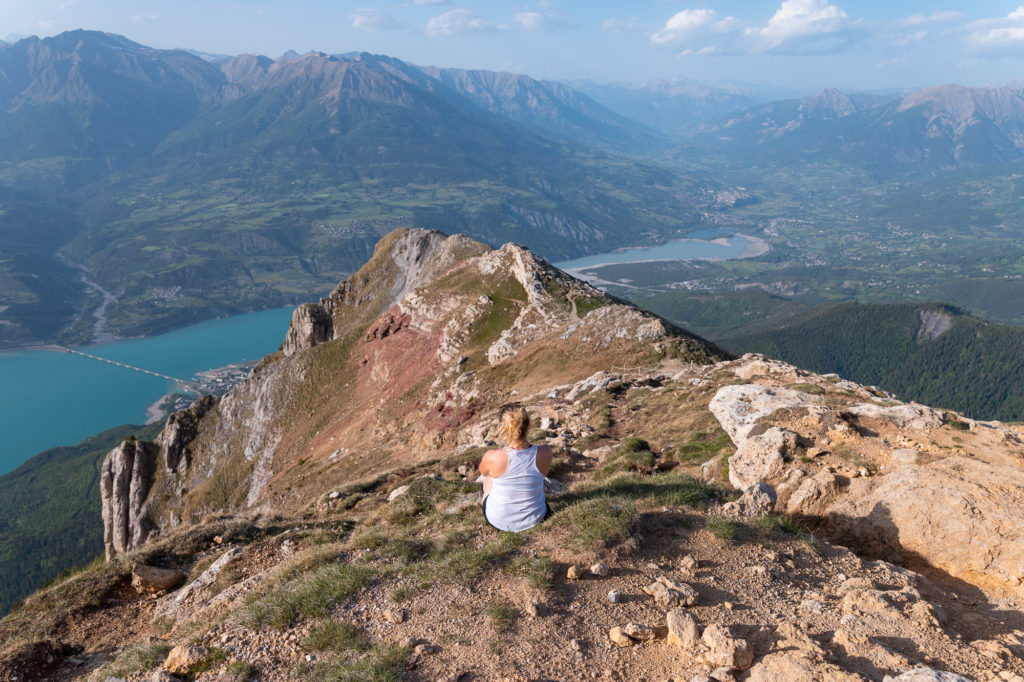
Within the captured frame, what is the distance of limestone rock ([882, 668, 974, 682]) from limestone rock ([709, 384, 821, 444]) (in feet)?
38.5

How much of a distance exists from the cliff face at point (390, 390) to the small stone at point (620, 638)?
76.7 feet

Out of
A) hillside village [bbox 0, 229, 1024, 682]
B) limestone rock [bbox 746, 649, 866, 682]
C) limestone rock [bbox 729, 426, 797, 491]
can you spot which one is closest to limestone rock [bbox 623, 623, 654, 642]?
hillside village [bbox 0, 229, 1024, 682]

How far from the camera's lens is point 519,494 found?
12461 mm

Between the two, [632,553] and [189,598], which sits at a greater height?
[632,553]

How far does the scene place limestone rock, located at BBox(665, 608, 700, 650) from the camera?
29.4ft

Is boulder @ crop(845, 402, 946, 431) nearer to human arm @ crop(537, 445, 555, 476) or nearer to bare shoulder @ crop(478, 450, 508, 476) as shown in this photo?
human arm @ crop(537, 445, 555, 476)

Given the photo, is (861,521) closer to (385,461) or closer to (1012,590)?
(1012,590)

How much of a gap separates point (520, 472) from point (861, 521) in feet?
31.4

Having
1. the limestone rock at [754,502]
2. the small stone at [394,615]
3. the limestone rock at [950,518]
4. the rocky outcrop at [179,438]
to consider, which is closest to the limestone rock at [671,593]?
the limestone rock at [754,502]

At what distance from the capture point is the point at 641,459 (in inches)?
793

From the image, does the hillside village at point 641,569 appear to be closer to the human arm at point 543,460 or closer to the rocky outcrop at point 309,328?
the human arm at point 543,460

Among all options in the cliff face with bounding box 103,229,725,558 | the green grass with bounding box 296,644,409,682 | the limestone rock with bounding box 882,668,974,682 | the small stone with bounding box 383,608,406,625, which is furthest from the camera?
the cliff face with bounding box 103,229,725,558

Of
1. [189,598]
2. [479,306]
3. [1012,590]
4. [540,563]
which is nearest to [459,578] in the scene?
[540,563]

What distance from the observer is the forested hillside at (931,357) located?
545ft
